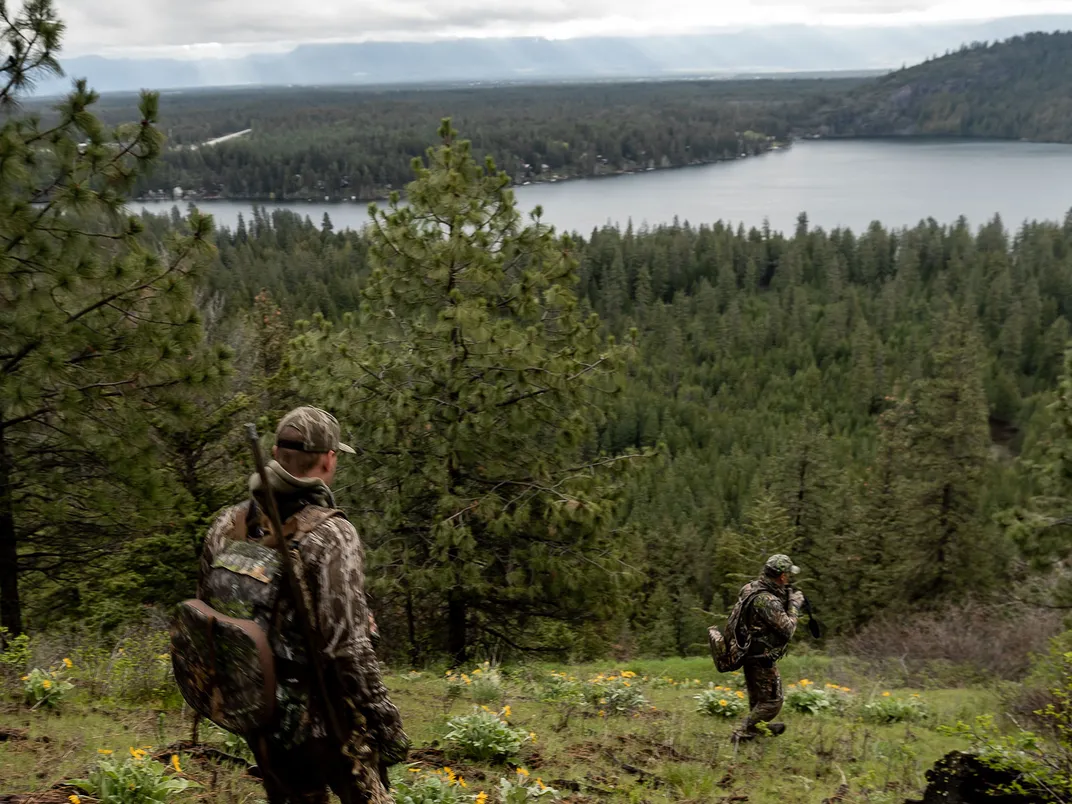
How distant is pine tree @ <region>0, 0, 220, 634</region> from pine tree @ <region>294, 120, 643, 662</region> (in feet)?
8.44

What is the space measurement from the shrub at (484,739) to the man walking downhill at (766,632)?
2.02 metres

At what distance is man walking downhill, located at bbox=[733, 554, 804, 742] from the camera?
22.0 ft

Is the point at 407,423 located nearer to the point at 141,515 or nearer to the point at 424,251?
the point at 424,251

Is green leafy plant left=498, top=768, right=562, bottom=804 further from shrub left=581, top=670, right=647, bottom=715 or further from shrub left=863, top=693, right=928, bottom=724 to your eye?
shrub left=863, top=693, right=928, bottom=724

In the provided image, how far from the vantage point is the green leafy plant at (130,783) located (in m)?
4.15

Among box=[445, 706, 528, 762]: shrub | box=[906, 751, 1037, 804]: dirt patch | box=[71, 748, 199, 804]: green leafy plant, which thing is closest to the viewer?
box=[71, 748, 199, 804]: green leafy plant

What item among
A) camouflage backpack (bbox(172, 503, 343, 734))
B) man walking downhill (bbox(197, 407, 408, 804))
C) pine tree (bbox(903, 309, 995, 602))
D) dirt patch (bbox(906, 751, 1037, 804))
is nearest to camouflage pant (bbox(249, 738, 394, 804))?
man walking downhill (bbox(197, 407, 408, 804))

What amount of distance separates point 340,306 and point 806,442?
223 ft

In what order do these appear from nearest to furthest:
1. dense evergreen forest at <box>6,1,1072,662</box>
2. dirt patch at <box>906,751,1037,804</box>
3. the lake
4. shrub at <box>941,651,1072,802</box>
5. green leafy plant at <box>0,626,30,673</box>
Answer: shrub at <box>941,651,1072,802</box> < dirt patch at <box>906,751,1037,804</box> < green leafy plant at <box>0,626,30,673</box> < dense evergreen forest at <box>6,1,1072,662</box> < the lake

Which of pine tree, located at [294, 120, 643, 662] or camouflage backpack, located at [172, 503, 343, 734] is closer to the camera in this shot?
camouflage backpack, located at [172, 503, 343, 734]

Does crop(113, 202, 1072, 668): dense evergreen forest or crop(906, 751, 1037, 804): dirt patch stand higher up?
crop(906, 751, 1037, 804): dirt patch

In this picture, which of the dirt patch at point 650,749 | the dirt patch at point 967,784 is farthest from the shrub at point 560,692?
the dirt patch at point 967,784

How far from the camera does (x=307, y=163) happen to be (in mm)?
168625

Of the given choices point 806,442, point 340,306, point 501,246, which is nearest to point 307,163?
point 340,306
